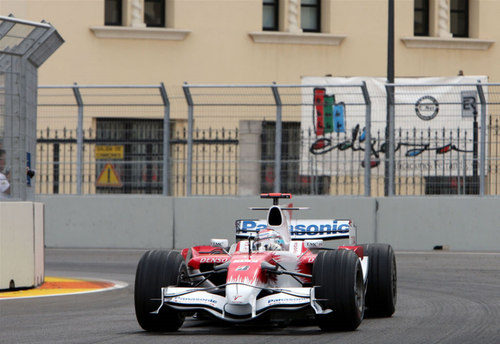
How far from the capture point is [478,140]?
19094 millimetres

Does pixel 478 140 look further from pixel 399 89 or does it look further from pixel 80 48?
pixel 80 48

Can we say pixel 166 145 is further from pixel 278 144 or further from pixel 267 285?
pixel 267 285

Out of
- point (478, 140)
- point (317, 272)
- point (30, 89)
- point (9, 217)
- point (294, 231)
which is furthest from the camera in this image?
point (478, 140)

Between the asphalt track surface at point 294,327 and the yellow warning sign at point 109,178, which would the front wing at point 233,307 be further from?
the yellow warning sign at point 109,178

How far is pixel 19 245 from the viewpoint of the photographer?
1276cm

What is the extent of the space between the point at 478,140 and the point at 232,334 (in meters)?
11.3

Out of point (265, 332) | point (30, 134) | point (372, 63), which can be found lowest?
point (265, 332)

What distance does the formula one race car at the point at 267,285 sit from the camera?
8531mm

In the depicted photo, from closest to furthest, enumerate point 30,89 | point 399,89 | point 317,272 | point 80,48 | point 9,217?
point 317,272, point 9,217, point 30,89, point 399,89, point 80,48

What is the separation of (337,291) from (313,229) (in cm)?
226

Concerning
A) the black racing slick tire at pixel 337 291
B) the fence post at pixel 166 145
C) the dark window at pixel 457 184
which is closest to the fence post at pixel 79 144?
the fence post at pixel 166 145

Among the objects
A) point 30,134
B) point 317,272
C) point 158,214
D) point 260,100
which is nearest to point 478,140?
point 260,100

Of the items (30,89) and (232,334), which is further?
(30,89)

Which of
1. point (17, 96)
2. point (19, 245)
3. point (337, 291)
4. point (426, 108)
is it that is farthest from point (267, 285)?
point (426, 108)
